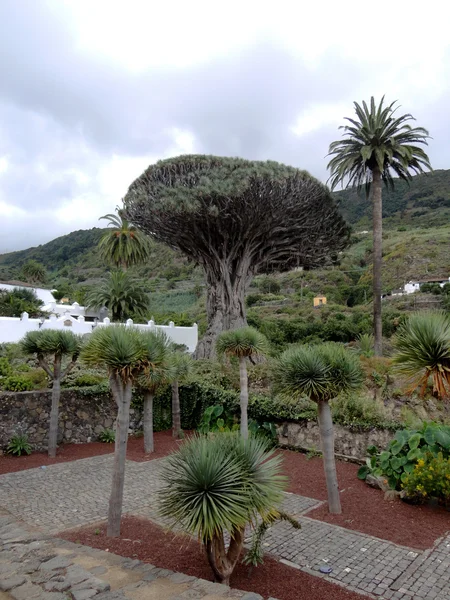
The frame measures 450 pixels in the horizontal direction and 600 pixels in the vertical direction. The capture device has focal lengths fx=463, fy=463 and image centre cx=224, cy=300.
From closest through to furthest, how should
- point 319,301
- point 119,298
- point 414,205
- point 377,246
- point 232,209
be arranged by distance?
point 232,209, point 377,246, point 119,298, point 319,301, point 414,205

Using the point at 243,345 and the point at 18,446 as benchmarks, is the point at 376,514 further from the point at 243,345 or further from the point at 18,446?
the point at 18,446

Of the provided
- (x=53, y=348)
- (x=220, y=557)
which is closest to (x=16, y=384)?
(x=53, y=348)

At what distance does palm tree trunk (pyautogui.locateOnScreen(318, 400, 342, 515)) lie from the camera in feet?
27.1

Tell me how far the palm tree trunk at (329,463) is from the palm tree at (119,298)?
28658 mm

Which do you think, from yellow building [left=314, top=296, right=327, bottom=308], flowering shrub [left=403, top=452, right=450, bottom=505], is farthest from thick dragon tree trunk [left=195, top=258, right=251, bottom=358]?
yellow building [left=314, top=296, right=327, bottom=308]

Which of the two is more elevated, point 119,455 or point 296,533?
point 119,455

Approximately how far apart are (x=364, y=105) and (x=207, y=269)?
452 inches

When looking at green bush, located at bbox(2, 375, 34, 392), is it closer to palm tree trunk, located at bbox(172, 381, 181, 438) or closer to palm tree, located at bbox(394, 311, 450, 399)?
palm tree trunk, located at bbox(172, 381, 181, 438)

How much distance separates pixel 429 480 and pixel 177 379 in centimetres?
820

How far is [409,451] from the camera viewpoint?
8.88 meters

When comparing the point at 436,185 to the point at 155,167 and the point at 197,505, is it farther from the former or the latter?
the point at 197,505

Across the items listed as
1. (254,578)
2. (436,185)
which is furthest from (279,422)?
(436,185)

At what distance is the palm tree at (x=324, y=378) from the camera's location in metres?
8.05

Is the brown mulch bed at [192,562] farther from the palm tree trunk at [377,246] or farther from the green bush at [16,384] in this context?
the palm tree trunk at [377,246]
